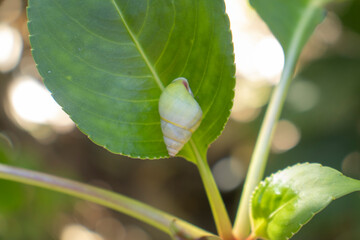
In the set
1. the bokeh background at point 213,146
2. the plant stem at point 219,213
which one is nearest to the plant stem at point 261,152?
the plant stem at point 219,213

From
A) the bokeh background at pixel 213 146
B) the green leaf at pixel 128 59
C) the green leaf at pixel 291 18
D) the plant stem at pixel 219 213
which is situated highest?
the green leaf at pixel 128 59

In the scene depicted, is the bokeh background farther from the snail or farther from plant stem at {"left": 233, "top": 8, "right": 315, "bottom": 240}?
the snail

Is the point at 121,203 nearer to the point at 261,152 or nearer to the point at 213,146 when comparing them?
the point at 261,152

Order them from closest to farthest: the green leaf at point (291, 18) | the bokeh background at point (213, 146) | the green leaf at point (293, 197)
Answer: the green leaf at point (293, 197) < the green leaf at point (291, 18) < the bokeh background at point (213, 146)

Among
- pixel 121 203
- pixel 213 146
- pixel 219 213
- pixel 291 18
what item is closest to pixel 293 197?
pixel 219 213

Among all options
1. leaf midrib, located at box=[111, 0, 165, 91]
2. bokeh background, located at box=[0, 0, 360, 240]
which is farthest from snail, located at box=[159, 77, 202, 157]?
bokeh background, located at box=[0, 0, 360, 240]

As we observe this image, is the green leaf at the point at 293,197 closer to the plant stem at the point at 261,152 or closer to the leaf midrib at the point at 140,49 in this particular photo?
the plant stem at the point at 261,152
